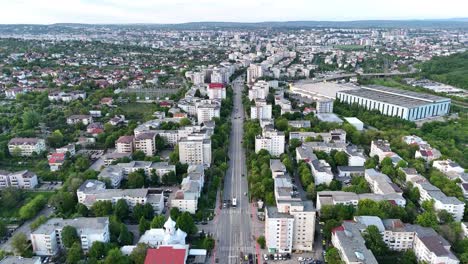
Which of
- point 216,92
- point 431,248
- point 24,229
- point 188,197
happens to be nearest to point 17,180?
point 24,229

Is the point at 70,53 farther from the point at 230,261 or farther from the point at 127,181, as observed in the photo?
the point at 230,261

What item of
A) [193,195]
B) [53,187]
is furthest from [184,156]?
[53,187]

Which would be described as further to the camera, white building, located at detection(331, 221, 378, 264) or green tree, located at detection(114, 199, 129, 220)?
green tree, located at detection(114, 199, 129, 220)

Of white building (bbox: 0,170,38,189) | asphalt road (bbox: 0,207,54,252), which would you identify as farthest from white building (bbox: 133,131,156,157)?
asphalt road (bbox: 0,207,54,252)

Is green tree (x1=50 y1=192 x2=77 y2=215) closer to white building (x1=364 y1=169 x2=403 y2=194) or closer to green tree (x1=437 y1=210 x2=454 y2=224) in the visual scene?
white building (x1=364 y1=169 x2=403 y2=194)

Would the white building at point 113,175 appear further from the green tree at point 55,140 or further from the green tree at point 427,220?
the green tree at point 427,220

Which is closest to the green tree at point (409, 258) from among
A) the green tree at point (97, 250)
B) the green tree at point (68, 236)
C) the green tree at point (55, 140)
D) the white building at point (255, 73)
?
the green tree at point (97, 250)
